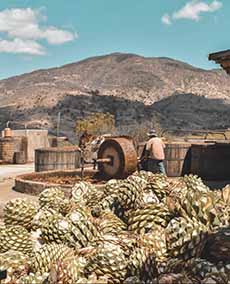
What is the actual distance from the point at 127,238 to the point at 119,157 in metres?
7.06

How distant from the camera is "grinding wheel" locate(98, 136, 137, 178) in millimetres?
11133

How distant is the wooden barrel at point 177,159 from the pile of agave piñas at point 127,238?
852 centimetres

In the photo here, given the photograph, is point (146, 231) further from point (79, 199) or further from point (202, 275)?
point (79, 199)

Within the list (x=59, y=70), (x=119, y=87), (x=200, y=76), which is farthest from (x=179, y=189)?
(x=59, y=70)

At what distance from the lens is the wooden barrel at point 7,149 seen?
2222cm

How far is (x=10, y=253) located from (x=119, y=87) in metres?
98.3

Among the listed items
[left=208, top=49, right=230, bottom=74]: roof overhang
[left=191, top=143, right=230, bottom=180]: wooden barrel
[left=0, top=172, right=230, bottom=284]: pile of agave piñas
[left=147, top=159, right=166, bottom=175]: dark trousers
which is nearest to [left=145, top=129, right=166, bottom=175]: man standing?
[left=147, top=159, right=166, bottom=175]: dark trousers

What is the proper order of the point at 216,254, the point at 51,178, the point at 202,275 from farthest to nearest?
the point at 51,178 < the point at 216,254 < the point at 202,275

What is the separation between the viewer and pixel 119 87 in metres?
102

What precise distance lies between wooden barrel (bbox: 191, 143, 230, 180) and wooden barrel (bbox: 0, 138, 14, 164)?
454 inches

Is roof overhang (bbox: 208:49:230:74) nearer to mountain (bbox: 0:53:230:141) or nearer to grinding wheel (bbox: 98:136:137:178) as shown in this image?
grinding wheel (bbox: 98:136:137:178)

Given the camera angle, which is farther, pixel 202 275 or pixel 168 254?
pixel 168 254

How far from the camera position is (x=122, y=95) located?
86625 millimetres

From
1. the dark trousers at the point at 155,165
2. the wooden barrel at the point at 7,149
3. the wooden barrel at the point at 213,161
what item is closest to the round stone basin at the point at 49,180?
the dark trousers at the point at 155,165
